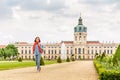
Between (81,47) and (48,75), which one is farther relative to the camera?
(81,47)

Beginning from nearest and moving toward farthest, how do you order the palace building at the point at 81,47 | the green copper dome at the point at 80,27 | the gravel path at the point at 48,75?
the gravel path at the point at 48,75 < the palace building at the point at 81,47 < the green copper dome at the point at 80,27

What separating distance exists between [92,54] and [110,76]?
388ft

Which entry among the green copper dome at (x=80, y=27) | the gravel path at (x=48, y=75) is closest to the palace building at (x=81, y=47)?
the green copper dome at (x=80, y=27)

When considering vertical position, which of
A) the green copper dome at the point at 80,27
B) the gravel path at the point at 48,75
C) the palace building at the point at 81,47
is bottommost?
the gravel path at the point at 48,75

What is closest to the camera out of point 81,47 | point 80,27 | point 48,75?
point 48,75

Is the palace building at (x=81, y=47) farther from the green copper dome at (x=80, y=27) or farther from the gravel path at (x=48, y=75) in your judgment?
the gravel path at (x=48, y=75)

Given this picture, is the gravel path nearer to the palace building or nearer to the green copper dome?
the palace building

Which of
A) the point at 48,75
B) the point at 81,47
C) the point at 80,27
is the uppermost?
the point at 80,27

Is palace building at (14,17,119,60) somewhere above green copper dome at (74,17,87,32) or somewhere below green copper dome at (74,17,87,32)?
below

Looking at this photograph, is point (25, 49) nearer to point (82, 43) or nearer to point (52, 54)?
point (52, 54)

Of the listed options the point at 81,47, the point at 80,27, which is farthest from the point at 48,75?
the point at 80,27

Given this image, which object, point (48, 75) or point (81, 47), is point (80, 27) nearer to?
point (81, 47)

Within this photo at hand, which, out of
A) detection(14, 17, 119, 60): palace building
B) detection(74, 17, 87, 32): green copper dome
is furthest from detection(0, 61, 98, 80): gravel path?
detection(74, 17, 87, 32): green copper dome

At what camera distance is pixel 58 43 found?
422 ft
